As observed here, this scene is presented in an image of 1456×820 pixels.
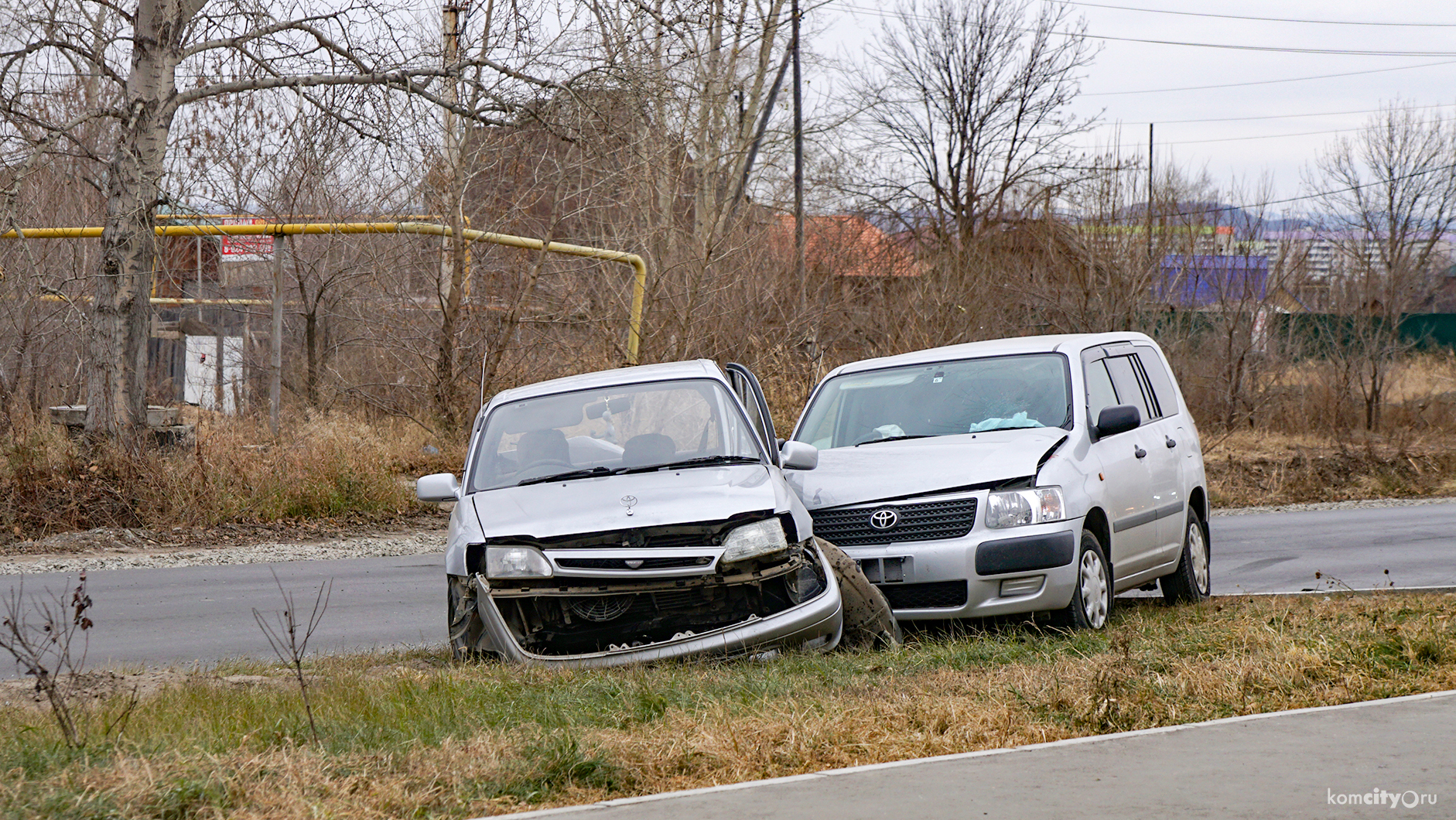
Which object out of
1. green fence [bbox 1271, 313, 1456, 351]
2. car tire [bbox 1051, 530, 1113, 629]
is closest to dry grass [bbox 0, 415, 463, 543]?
car tire [bbox 1051, 530, 1113, 629]

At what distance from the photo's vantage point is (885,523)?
756 cm

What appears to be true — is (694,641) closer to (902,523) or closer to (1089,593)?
(902,523)

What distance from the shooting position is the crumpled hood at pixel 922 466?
7.57 m

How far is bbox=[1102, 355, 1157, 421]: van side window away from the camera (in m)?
9.26

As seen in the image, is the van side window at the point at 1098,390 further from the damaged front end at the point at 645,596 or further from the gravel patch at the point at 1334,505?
the gravel patch at the point at 1334,505

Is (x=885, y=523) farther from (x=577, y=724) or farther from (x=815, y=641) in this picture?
(x=577, y=724)

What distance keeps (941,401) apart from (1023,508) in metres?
1.68

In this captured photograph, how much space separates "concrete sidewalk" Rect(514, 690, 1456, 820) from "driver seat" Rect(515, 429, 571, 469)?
3703 mm

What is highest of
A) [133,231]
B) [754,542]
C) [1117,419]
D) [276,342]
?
[133,231]

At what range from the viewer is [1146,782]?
14.4 feet

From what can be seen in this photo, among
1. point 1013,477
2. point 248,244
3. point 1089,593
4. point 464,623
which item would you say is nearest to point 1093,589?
point 1089,593

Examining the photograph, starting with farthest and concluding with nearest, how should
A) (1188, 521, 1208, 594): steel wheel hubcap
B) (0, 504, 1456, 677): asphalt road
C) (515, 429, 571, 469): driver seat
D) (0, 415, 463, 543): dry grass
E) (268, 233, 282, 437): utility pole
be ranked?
(268, 233, 282, 437): utility pole
(0, 415, 463, 543): dry grass
(1188, 521, 1208, 594): steel wheel hubcap
(0, 504, 1456, 677): asphalt road
(515, 429, 571, 469): driver seat

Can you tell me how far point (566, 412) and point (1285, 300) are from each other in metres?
23.3

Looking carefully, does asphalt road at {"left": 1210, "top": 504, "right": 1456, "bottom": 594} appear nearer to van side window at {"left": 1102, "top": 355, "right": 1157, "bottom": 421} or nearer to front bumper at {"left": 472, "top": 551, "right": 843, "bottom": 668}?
van side window at {"left": 1102, "top": 355, "right": 1157, "bottom": 421}
